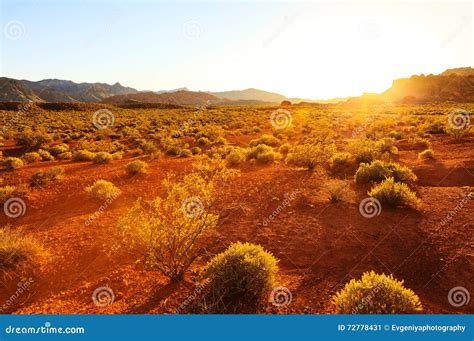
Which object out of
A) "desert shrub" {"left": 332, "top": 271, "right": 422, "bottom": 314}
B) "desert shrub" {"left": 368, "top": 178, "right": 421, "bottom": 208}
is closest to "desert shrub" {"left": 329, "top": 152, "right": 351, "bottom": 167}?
"desert shrub" {"left": 368, "top": 178, "right": 421, "bottom": 208}

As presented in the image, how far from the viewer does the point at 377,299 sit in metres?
4.22

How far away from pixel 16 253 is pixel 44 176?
291 inches

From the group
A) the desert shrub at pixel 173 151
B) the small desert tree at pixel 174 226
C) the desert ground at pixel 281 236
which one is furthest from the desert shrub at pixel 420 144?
the small desert tree at pixel 174 226

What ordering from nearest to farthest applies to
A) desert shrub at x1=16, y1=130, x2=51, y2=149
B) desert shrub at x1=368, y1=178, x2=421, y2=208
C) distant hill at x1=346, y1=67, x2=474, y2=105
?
desert shrub at x1=368, y1=178, x2=421, y2=208, desert shrub at x1=16, y1=130, x2=51, y2=149, distant hill at x1=346, y1=67, x2=474, y2=105

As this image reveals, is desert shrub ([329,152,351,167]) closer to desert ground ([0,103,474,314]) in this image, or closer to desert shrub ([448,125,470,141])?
desert ground ([0,103,474,314])

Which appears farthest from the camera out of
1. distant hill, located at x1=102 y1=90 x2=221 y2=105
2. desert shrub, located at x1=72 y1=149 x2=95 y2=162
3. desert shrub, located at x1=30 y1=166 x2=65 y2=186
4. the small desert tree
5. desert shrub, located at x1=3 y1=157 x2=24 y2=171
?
distant hill, located at x1=102 y1=90 x2=221 y2=105

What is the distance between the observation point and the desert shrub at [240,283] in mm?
4668

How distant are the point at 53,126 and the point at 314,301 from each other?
1438 inches

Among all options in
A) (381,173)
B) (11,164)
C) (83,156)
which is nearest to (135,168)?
(83,156)

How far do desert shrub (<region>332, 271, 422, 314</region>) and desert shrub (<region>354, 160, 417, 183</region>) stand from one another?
21.3ft

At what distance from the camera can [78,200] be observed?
34.4 feet

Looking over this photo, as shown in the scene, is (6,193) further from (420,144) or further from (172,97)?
(172,97)

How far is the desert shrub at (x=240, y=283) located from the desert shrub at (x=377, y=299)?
1.06 metres

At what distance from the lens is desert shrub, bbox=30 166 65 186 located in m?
12.2
